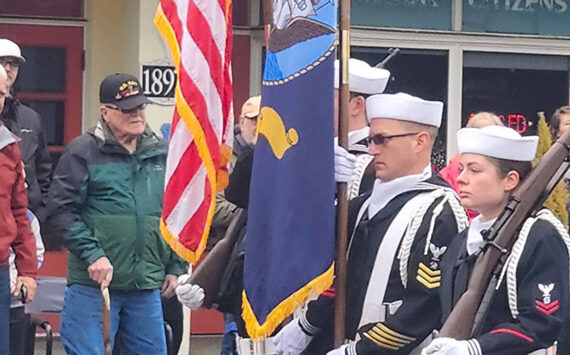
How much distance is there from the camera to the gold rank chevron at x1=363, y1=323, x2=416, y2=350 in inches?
192

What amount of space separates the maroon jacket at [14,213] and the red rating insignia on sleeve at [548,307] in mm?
3346

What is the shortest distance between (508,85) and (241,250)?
16.0ft

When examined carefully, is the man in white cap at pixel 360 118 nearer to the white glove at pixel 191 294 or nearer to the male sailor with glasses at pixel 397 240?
the male sailor with glasses at pixel 397 240

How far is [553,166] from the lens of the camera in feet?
14.9

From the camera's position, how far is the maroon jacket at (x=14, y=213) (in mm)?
6961

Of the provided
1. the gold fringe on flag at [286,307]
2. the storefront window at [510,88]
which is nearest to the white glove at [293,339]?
the gold fringe on flag at [286,307]

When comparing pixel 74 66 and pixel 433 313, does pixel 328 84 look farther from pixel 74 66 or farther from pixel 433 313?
pixel 74 66

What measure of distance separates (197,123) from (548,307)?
2.12 metres

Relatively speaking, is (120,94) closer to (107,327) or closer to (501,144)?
(107,327)

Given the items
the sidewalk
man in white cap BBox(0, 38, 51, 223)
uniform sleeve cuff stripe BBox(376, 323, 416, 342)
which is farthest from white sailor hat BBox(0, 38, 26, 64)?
uniform sleeve cuff stripe BBox(376, 323, 416, 342)

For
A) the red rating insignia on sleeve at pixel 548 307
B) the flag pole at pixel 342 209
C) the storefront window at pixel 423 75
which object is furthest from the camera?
the storefront window at pixel 423 75

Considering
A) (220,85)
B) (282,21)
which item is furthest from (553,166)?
(220,85)

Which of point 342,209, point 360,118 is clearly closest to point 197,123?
point 360,118

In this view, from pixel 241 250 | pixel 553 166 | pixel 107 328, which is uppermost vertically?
pixel 553 166
